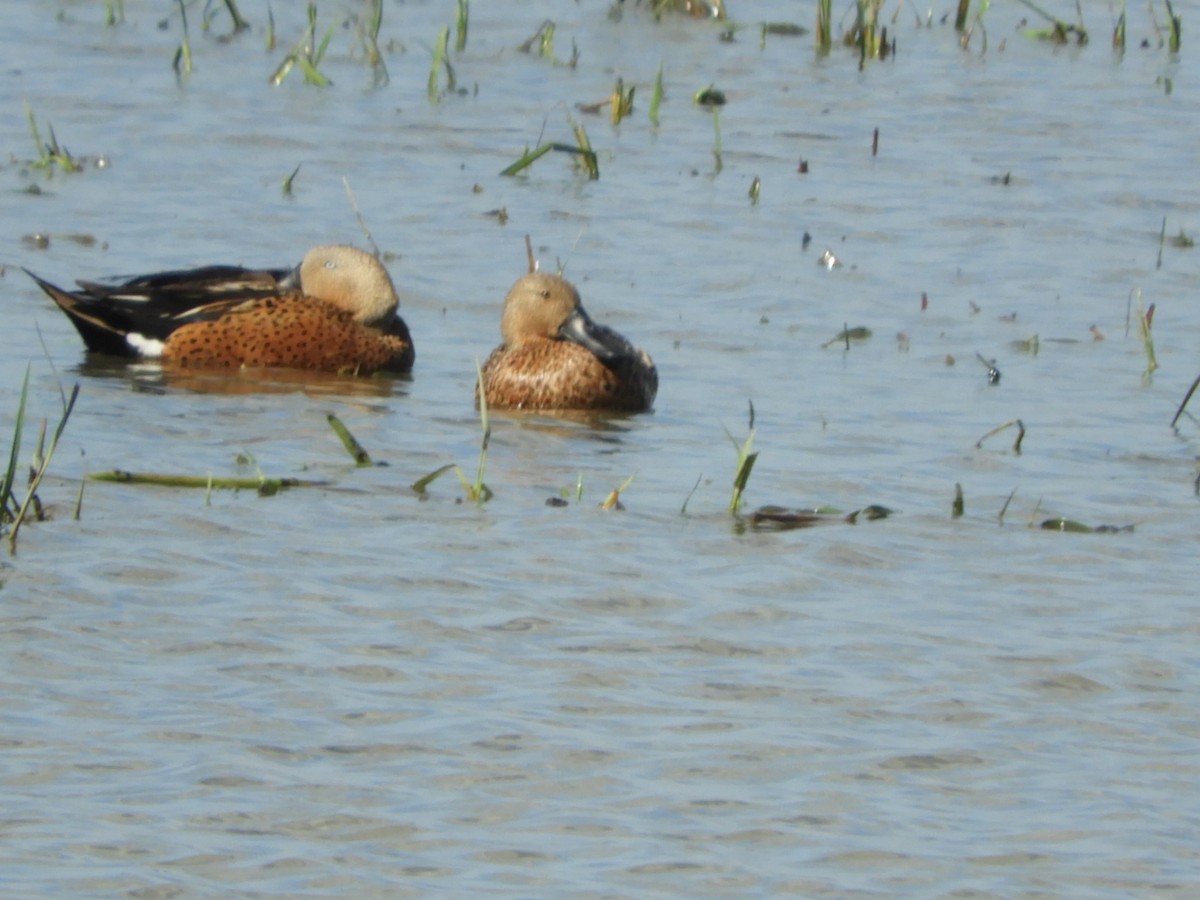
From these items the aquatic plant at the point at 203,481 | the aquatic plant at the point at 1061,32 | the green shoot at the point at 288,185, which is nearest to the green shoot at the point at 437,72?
the green shoot at the point at 288,185

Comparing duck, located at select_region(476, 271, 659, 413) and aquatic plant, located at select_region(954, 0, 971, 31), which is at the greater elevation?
aquatic plant, located at select_region(954, 0, 971, 31)

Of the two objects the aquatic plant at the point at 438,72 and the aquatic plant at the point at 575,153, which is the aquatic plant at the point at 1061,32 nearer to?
the aquatic plant at the point at 438,72

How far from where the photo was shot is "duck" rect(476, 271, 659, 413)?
8.12 meters

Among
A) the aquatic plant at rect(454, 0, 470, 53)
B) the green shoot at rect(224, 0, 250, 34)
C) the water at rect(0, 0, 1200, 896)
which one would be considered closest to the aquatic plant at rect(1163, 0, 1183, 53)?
the water at rect(0, 0, 1200, 896)

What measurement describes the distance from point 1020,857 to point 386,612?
1.68 metres

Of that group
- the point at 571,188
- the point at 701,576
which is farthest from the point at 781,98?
the point at 701,576

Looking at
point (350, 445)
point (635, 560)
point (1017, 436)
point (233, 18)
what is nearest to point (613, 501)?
point (635, 560)

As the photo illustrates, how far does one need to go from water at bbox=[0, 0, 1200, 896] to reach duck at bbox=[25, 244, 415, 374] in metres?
0.18

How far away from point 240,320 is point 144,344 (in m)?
0.34

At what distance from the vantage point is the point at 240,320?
8.73 metres

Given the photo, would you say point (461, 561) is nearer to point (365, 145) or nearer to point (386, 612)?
point (386, 612)

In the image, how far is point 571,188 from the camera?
1145 cm

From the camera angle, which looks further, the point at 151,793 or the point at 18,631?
the point at 18,631

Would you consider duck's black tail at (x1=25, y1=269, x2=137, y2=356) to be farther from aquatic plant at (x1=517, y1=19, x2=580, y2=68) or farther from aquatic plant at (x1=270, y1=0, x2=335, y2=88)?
aquatic plant at (x1=517, y1=19, x2=580, y2=68)
